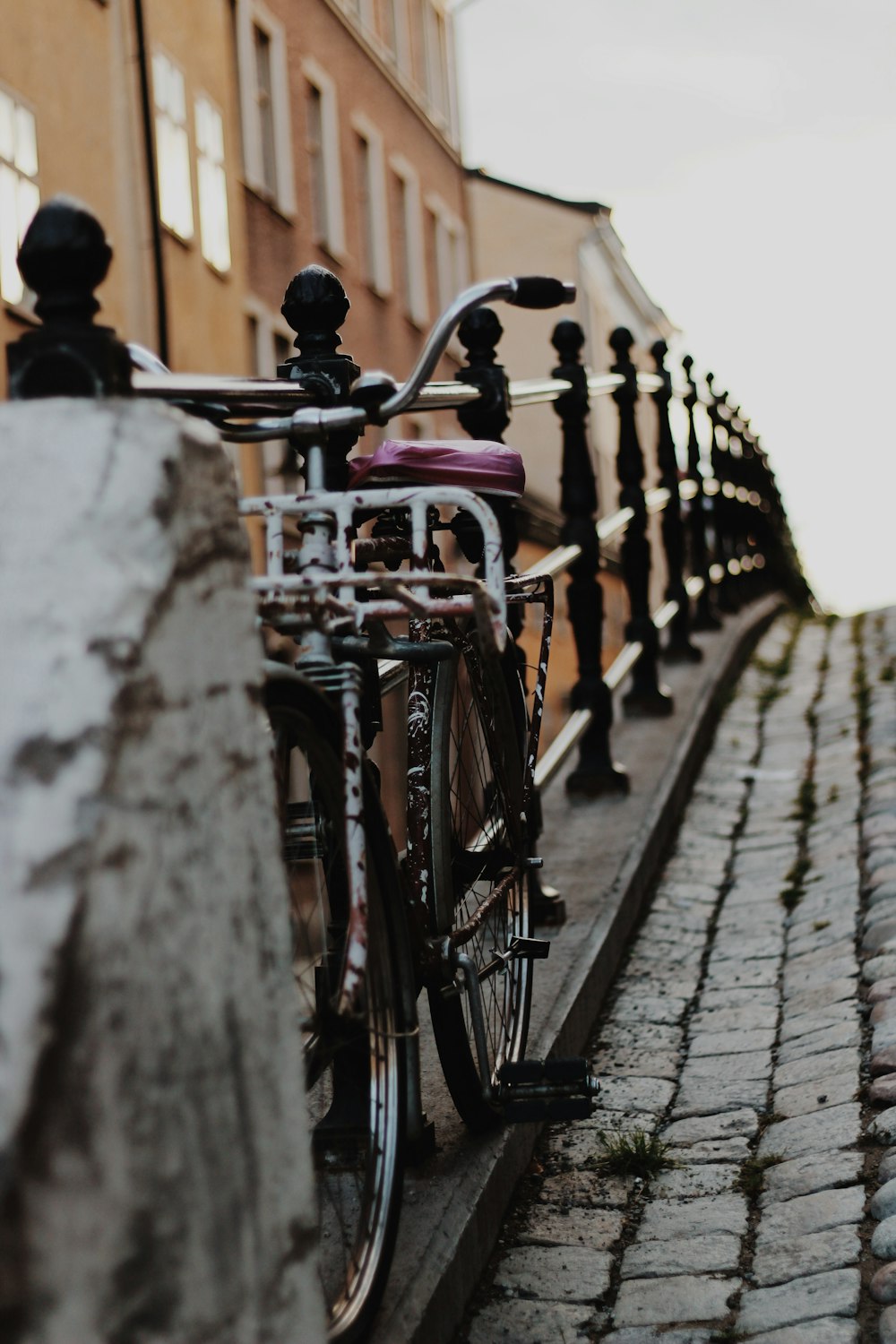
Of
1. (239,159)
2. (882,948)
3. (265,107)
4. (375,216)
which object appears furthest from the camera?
(375,216)

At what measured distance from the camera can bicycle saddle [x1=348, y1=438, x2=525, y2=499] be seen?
9.08 feet

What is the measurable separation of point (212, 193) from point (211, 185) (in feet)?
0.27

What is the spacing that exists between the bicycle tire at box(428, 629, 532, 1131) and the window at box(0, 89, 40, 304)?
10.2 metres

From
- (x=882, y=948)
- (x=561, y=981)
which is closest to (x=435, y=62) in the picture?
(x=882, y=948)

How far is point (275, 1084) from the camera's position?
1889mm

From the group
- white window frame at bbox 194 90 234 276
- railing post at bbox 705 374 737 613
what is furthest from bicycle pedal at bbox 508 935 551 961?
white window frame at bbox 194 90 234 276

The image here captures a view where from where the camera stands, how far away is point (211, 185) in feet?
62.2

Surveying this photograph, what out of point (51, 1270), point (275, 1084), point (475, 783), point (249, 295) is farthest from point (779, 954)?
point (249, 295)

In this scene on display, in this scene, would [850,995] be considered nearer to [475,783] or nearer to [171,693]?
[475,783]

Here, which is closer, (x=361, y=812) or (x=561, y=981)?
(x=361, y=812)

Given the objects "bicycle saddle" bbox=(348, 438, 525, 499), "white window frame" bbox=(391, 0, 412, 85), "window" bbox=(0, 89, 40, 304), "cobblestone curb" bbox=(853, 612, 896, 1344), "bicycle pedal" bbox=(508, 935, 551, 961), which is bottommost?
"cobblestone curb" bbox=(853, 612, 896, 1344)

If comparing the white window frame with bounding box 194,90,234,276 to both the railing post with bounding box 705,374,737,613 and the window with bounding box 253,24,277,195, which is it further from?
the railing post with bounding box 705,374,737,613

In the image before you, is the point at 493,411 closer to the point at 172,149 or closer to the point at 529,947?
the point at 529,947

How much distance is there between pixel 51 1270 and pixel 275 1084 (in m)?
0.41
